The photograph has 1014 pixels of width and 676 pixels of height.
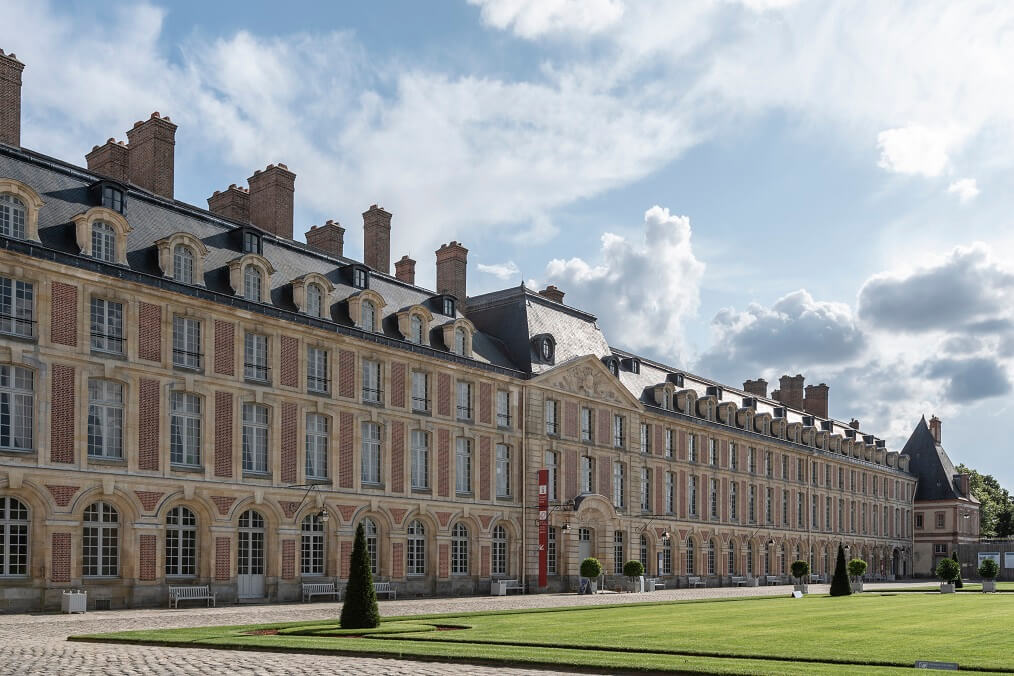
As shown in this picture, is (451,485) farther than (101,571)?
Yes

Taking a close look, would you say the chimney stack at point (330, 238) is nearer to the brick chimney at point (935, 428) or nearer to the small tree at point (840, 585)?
the small tree at point (840, 585)

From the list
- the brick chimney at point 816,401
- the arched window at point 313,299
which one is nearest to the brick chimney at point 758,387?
the brick chimney at point 816,401

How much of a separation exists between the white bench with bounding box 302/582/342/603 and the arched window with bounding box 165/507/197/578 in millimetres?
4294

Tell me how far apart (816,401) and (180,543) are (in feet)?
205

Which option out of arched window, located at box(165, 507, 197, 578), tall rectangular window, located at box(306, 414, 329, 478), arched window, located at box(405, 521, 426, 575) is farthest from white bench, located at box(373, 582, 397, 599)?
arched window, located at box(165, 507, 197, 578)

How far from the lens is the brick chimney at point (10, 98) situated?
3216 cm

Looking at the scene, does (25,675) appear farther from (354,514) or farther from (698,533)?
(698,533)

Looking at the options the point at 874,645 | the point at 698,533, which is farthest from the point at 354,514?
the point at 698,533

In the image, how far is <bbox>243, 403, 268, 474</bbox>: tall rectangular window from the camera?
35312mm

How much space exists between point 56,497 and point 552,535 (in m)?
24.5

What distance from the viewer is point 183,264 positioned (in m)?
33.8

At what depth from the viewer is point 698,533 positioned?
60.2 metres

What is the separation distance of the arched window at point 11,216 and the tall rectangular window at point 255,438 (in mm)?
8981

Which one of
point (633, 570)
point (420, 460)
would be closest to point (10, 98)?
point (420, 460)
